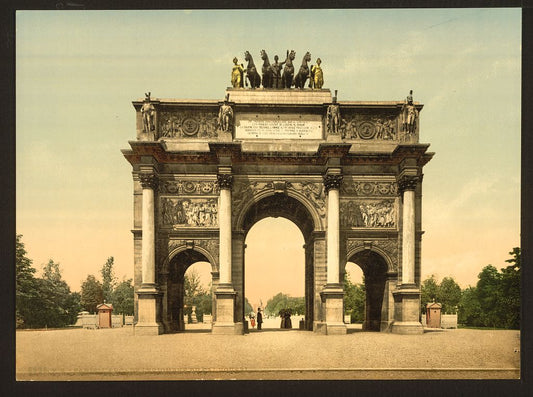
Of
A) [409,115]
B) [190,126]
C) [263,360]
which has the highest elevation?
[409,115]

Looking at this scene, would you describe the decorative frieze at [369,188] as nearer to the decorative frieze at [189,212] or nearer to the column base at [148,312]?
the decorative frieze at [189,212]

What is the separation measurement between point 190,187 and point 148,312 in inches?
221

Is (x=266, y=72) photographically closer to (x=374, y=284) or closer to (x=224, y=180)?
(x=224, y=180)

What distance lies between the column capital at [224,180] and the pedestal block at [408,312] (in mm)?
8565

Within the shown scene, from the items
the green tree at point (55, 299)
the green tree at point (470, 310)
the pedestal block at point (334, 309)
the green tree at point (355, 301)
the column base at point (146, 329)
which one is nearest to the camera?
the green tree at point (55, 299)

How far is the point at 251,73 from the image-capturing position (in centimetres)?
2453

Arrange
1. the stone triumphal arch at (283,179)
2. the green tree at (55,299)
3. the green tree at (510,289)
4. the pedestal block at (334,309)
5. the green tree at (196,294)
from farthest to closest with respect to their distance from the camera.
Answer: the green tree at (196,294), the stone triumphal arch at (283,179), the pedestal block at (334,309), the green tree at (510,289), the green tree at (55,299)

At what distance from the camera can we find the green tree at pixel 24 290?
1827 cm

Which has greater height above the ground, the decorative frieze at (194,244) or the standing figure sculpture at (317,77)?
the standing figure sculpture at (317,77)

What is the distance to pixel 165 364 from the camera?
14.6m

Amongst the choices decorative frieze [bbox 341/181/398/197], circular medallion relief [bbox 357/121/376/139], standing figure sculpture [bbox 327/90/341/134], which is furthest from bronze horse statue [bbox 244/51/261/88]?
decorative frieze [bbox 341/181/398/197]

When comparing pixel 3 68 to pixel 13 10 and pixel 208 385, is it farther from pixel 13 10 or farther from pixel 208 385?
pixel 208 385

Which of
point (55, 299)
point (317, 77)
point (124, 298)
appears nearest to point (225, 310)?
point (55, 299)

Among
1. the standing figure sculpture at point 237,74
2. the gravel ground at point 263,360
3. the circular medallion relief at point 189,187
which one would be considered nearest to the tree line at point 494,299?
the gravel ground at point 263,360
